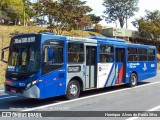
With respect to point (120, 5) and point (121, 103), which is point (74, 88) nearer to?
point (121, 103)

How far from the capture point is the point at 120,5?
68.9 m

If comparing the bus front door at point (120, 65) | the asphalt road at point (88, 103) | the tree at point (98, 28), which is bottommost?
the asphalt road at point (88, 103)

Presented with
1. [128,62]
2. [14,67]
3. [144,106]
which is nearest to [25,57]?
[14,67]

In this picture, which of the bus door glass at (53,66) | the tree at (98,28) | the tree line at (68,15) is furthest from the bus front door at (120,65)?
the tree at (98,28)

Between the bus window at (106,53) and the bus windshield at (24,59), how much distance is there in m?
4.23

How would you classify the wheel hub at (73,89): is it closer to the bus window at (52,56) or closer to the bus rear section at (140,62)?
the bus window at (52,56)

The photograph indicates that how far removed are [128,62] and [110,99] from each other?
4750mm

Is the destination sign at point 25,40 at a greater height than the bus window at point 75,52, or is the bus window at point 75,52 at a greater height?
the destination sign at point 25,40

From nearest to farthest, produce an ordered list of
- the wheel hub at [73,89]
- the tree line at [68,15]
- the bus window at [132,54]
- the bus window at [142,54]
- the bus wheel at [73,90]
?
1. the bus wheel at [73,90]
2. the wheel hub at [73,89]
3. the bus window at [132,54]
4. the bus window at [142,54]
5. the tree line at [68,15]

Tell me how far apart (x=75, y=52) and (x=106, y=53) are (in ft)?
8.56

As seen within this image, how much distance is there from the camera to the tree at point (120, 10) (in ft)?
224

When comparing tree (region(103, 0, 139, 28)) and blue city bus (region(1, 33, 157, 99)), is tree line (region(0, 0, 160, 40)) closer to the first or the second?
tree (region(103, 0, 139, 28))

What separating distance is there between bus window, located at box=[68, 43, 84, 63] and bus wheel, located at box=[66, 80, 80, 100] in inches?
37.0

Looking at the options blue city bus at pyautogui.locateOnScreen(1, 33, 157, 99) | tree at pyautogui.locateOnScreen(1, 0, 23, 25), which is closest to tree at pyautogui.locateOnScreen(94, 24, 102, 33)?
tree at pyautogui.locateOnScreen(1, 0, 23, 25)
